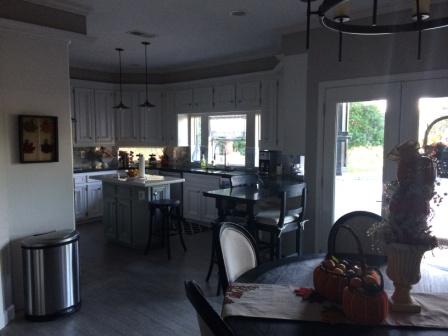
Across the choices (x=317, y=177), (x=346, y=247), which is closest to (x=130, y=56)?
(x=317, y=177)

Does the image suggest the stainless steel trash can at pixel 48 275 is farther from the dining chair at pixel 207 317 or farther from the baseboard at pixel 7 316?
the dining chair at pixel 207 317

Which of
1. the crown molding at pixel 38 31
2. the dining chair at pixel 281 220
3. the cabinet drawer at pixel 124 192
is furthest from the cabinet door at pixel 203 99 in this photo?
the crown molding at pixel 38 31

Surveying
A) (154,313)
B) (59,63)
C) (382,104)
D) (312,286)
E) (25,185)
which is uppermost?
(59,63)

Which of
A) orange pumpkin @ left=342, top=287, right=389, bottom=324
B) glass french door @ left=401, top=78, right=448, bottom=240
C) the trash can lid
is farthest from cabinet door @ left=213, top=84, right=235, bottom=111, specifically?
orange pumpkin @ left=342, top=287, right=389, bottom=324

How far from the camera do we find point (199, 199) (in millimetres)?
6141

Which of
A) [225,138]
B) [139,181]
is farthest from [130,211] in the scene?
[225,138]

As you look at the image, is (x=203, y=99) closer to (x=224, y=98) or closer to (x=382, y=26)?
(x=224, y=98)

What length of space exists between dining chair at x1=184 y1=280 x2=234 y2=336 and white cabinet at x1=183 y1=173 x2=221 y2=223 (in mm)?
4410

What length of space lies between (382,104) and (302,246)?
175cm

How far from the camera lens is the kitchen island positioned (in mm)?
4746

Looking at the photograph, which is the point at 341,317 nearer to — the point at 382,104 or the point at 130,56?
the point at 382,104

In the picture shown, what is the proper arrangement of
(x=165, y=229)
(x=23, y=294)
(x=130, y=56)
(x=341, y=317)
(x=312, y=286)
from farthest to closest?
(x=130, y=56) < (x=165, y=229) < (x=23, y=294) < (x=312, y=286) < (x=341, y=317)

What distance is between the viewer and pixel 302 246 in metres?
4.24

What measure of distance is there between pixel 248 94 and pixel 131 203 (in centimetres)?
239
